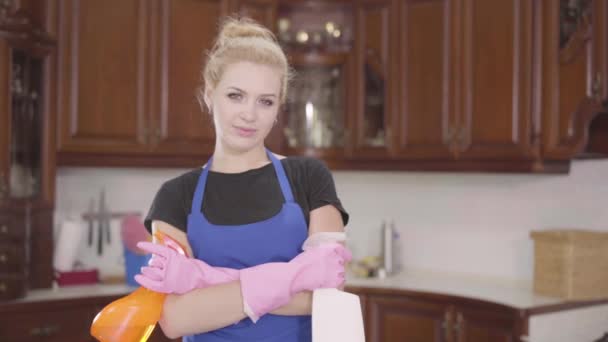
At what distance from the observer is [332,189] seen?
4.69ft

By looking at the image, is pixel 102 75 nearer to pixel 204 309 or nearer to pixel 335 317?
pixel 204 309

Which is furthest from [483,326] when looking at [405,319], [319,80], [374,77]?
[319,80]

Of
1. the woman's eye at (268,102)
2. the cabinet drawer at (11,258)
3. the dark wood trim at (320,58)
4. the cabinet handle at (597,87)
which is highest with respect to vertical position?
the dark wood trim at (320,58)

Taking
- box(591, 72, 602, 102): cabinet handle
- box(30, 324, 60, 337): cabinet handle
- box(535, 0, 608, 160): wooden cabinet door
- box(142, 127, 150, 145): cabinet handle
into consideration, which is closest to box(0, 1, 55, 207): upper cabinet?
box(142, 127, 150, 145): cabinet handle

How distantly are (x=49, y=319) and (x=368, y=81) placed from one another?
5.71ft

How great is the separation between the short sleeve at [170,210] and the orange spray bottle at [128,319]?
18 cm

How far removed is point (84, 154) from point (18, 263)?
0.57m

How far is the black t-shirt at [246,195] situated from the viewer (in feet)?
4.56

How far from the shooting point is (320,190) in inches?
55.9

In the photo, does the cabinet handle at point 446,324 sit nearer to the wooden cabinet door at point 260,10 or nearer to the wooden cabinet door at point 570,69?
the wooden cabinet door at point 570,69

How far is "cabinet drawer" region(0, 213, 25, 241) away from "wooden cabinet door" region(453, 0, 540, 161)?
181 cm

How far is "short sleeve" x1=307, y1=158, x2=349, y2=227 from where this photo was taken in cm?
141

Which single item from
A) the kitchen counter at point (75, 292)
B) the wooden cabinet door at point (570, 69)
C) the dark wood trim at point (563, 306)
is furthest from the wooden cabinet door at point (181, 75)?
the dark wood trim at point (563, 306)

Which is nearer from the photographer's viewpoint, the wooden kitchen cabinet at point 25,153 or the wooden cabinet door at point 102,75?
the wooden kitchen cabinet at point 25,153
